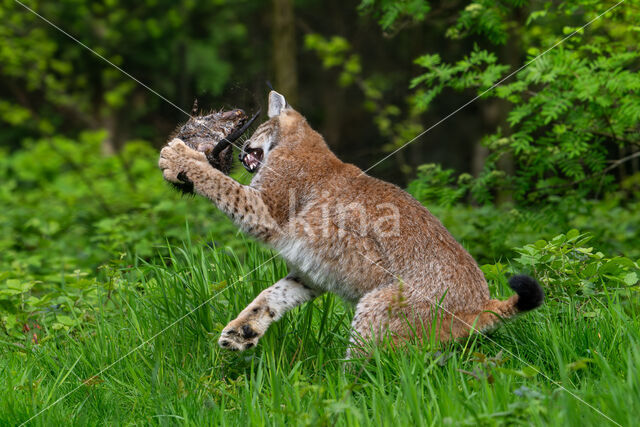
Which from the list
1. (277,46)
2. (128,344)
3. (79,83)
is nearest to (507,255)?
(128,344)

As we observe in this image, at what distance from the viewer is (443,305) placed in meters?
3.62

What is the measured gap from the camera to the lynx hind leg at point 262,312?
3699 mm

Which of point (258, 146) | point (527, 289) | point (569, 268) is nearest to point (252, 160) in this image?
point (258, 146)

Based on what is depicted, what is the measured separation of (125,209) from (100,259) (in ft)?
8.98

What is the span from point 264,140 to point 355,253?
3.67 ft

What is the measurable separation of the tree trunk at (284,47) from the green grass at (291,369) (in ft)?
18.5

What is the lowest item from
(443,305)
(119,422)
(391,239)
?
(119,422)

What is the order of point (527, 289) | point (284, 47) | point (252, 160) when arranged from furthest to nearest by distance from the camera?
point (284, 47), point (252, 160), point (527, 289)

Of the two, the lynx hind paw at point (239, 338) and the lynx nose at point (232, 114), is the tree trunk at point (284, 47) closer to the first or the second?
the lynx nose at point (232, 114)

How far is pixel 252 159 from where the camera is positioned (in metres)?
4.46

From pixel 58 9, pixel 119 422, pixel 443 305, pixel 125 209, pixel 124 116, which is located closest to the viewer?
pixel 119 422

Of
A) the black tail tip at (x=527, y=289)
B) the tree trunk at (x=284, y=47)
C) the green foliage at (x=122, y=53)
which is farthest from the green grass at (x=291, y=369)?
the green foliage at (x=122, y=53)

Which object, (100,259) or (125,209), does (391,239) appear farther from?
(125,209)

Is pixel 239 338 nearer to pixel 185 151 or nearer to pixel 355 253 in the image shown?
pixel 355 253
